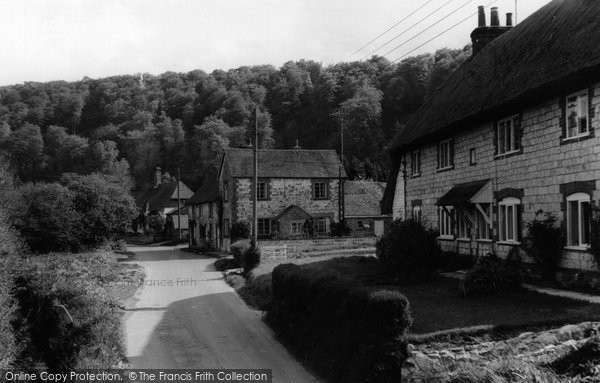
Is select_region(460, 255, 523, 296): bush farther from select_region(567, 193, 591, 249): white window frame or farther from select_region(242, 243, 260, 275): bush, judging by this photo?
select_region(242, 243, 260, 275): bush

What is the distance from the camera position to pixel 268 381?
11.8 metres

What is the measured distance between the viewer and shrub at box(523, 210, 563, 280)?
15.2 m

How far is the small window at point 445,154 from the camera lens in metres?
22.0

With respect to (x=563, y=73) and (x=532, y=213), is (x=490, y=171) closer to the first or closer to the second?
(x=532, y=213)

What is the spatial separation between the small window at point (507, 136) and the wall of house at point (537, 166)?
1.03 ft

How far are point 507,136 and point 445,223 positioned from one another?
5.65 meters

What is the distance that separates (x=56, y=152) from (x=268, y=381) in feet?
274

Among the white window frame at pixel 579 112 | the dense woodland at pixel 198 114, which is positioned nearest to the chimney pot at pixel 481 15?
the white window frame at pixel 579 112

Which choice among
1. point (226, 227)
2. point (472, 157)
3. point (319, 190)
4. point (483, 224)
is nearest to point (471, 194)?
point (483, 224)

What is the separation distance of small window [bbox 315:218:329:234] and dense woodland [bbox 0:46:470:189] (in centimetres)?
1883

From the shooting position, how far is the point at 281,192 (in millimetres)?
44156

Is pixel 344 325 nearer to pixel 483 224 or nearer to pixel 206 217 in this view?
pixel 483 224

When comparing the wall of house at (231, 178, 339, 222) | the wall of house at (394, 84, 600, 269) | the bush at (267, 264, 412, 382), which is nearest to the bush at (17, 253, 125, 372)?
the bush at (267, 264, 412, 382)

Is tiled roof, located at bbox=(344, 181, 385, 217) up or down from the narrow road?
up
